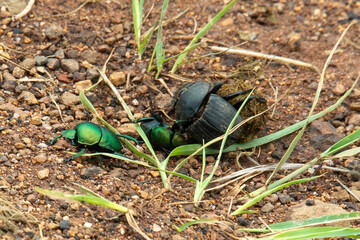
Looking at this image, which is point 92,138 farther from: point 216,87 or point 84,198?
point 216,87

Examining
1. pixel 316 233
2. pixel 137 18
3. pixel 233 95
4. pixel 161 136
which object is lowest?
pixel 161 136

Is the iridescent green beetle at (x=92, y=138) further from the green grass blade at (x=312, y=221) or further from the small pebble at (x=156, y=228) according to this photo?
the green grass blade at (x=312, y=221)

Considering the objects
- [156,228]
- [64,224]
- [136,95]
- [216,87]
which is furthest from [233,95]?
[64,224]

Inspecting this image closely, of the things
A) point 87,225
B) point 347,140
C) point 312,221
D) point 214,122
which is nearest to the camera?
point 87,225

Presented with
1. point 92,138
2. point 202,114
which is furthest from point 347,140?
point 92,138

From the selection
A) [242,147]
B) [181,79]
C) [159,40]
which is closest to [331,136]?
[242,147]

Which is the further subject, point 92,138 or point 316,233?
point 92,138

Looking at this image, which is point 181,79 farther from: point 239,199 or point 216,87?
point 239,199

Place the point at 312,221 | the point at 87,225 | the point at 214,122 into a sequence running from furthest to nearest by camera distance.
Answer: the point at 214,122
the point at 312,221
the point at 87,225

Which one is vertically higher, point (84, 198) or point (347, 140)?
point (347, 140)
